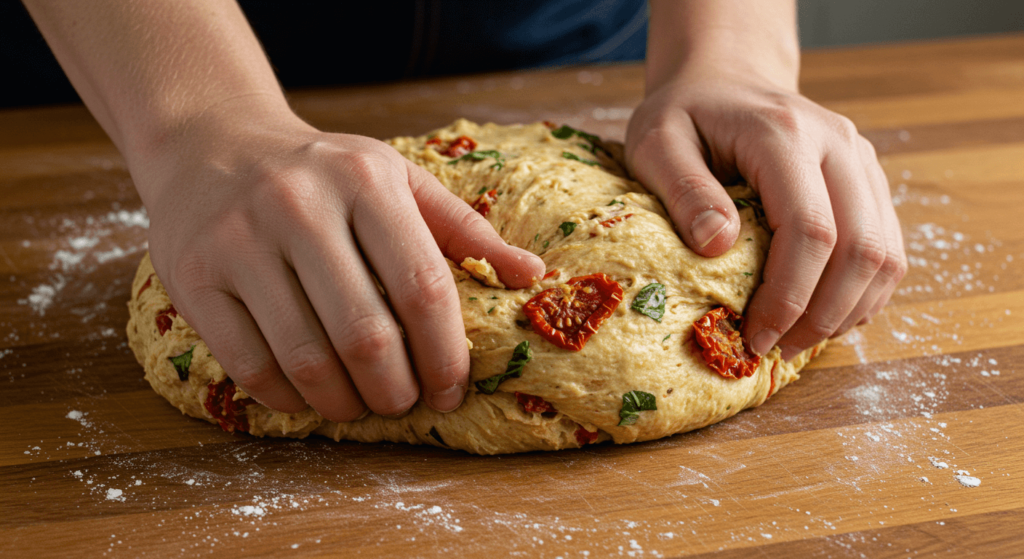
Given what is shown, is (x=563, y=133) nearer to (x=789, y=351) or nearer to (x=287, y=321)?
(x=789, y=351)

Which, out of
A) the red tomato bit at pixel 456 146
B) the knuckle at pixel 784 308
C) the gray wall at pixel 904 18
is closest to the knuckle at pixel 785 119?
the knuckle at pixel 784 308

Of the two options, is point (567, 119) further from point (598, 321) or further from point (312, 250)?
point (312, 250)

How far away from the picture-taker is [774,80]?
1781 mm

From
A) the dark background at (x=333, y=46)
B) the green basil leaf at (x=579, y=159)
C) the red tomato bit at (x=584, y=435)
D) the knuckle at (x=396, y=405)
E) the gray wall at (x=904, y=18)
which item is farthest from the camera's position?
the gray wall at (x=904, y=18)

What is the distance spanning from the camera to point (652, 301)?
1.37 meters

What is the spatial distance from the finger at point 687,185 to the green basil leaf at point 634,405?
0.30m

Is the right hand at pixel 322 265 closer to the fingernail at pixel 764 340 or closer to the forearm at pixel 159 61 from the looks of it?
the forearm at pixel 159 61

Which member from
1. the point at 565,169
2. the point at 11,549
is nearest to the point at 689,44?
the point at 565,169

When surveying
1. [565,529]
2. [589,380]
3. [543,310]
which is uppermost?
[543,310]

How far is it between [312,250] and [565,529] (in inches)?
23.1

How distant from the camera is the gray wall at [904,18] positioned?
Result: 15.9 feet

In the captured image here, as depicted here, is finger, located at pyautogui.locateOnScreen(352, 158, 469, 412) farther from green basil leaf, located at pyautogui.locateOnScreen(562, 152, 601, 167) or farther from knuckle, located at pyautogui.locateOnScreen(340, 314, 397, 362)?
green basil leaf, located at pyautogui.locateOnScreen(562, 152, 601, 167)

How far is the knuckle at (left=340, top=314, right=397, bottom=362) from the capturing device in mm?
1125

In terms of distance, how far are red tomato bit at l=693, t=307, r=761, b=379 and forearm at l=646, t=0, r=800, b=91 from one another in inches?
24.5
